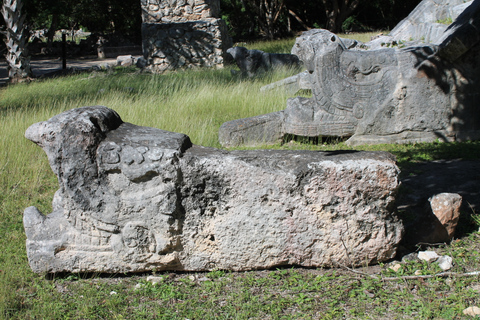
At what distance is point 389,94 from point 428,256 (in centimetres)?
335

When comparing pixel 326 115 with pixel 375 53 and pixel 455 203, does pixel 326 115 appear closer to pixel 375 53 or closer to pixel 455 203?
pixel 375 53

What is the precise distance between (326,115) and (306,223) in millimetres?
3649

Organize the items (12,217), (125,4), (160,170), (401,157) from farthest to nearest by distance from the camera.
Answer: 1. (125,4)
2. (401,157)
3. (12,217)
4. (160,170)

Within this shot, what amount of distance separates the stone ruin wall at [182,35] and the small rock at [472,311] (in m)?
13.0

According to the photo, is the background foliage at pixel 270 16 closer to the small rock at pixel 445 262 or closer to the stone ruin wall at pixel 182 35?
the stone ruin wall at pixel 182 35

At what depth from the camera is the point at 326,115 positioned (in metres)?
6.31

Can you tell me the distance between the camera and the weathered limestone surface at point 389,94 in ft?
19.0

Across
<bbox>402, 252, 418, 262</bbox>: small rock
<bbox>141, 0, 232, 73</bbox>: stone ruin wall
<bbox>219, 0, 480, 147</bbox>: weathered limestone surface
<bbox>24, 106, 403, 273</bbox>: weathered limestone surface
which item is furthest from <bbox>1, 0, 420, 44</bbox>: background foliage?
<bbox>24, 106, 403, 273</bbox>: weathered limestone surface

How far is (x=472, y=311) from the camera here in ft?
8.32

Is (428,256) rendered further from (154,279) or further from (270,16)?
(270,16)

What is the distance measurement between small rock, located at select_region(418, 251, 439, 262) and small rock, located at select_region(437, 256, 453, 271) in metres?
0.04

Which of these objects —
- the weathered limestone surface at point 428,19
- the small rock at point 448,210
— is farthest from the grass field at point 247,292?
the weathered limestone surface at point 428,19

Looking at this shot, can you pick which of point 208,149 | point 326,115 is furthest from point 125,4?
point 208,149

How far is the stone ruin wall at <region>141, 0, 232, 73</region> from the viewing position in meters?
14.2
